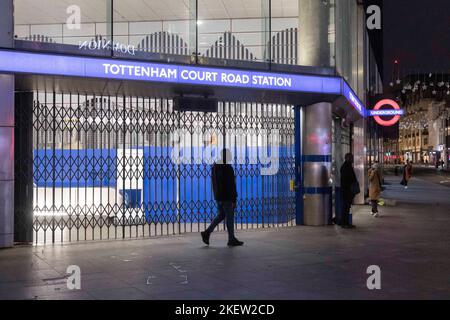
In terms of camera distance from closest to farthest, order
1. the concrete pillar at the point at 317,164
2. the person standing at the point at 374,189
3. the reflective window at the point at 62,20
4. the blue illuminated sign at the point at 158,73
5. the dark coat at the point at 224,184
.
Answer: the blue illuminated sign at the point at 158,73
the dark coat at the point at 224,184
the concrete pillar at the point at 317,164
the reflective window at the point at 62,20
the person standing at the point at 374,189

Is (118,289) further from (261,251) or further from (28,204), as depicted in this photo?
(28,204)

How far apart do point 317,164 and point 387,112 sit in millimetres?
10369

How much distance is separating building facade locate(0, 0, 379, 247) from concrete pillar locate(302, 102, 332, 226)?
3 cm

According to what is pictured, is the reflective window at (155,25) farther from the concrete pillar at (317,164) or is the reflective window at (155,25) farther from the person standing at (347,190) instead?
the person standing at (347,190)

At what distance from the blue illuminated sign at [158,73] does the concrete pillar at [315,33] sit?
36.5 inches

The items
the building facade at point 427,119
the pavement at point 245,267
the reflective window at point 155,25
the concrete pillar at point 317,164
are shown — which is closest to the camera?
the pavement at point 245,267

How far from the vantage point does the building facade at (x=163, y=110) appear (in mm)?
11031

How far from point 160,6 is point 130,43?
54.1 inches

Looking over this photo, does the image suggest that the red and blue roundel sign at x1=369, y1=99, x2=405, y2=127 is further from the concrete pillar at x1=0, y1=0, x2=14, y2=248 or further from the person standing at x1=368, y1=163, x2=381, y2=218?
the concrete pillar at x1=0, y1=0, x2=14, y2=248

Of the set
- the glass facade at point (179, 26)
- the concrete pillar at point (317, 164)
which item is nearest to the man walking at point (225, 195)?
the concrete pillar at point (317, 164)

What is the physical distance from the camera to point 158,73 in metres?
11.3

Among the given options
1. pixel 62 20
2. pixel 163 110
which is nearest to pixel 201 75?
pixel 163 110

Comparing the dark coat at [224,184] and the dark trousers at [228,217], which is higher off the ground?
the dark coat at [224,184]

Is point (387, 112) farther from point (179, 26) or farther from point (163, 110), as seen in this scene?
point (163, 110)
